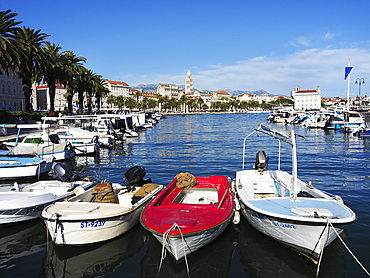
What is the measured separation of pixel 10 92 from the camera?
2852 inches

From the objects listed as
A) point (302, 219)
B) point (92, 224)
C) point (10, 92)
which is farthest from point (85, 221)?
point (10, 92)

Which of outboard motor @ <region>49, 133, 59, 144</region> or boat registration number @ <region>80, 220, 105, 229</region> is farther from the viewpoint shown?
outboard motor @ <region>49, 133, 59, 144</region>

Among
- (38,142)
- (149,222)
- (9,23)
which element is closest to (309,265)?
(149,222)

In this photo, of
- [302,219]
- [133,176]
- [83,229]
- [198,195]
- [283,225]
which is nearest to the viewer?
[302,219]

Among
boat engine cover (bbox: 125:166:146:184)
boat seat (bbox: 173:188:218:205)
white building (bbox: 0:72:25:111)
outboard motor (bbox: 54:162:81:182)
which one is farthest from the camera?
white building (bbox: 0:72:25:111)

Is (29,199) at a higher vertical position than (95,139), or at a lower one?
lower

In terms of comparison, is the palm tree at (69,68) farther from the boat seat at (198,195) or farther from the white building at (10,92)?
the boat seat at (198,195)

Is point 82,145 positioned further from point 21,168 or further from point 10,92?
point 10,92

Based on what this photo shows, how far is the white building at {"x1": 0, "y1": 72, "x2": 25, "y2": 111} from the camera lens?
69.0 meters

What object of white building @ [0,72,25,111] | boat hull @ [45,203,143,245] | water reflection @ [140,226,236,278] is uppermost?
white building @ [0,72,25,111]

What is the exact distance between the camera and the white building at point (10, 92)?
6900cm

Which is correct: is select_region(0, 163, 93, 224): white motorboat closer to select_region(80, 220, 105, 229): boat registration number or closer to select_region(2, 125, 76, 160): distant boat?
select_region(80, 220, 105, 229): boat registration number

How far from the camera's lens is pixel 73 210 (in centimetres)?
939

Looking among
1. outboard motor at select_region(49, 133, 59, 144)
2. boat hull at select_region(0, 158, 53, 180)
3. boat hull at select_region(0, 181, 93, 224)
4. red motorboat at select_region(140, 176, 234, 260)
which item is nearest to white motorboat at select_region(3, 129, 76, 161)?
outboard motor at select_region(49, 133, 59, 144)
